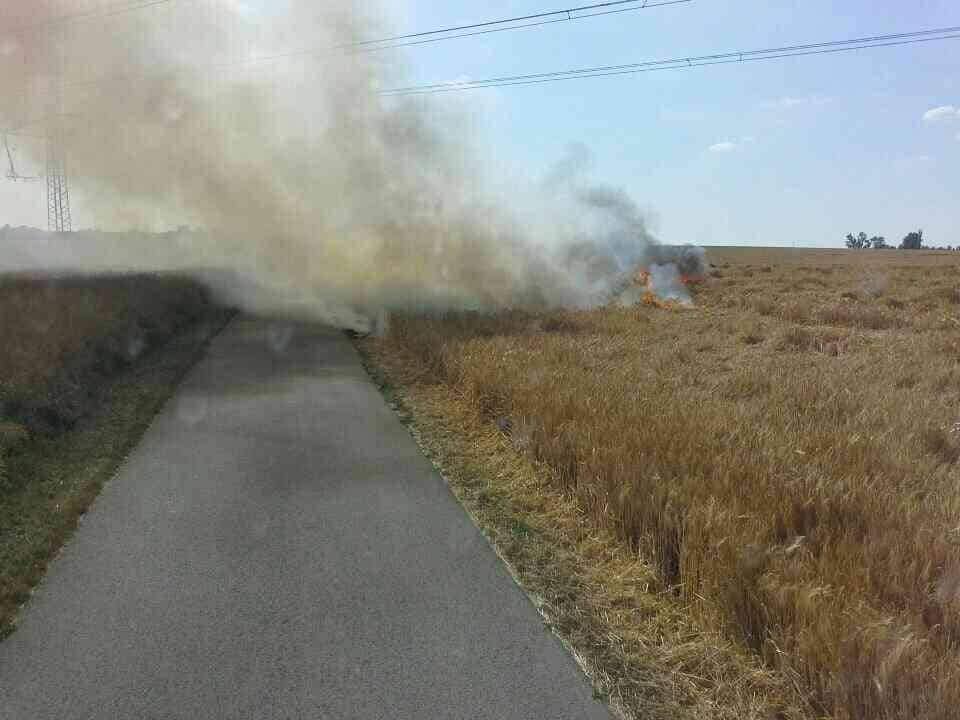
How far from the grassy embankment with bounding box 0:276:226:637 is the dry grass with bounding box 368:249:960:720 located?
3.68 m

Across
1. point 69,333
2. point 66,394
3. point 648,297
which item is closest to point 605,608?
point 66,394

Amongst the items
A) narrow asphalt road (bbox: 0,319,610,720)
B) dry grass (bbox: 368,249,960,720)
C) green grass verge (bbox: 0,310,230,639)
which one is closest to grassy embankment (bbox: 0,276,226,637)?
green grass verge (bbox: 0,310,230,639)

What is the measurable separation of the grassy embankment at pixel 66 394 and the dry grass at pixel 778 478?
3.68 m

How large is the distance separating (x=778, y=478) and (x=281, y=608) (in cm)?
355

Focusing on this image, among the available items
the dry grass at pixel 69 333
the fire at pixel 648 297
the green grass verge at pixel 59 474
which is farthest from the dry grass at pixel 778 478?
the fire at pixel 648 297

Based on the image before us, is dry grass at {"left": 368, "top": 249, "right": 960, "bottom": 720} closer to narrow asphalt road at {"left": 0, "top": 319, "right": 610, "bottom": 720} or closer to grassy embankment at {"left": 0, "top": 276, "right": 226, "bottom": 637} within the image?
narrow asphalt road at {"left": 0, "top": 319, "right": 610, "bottom": 720}

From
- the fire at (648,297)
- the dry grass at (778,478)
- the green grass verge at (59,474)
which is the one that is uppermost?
the fire at (648,297)

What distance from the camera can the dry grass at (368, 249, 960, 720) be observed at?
3389mm

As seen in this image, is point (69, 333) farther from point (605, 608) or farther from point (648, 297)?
point (648, 297)

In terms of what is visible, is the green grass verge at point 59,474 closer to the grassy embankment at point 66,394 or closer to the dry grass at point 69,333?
the grassy embankment at point 66,394

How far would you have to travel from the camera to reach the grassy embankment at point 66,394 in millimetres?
5312

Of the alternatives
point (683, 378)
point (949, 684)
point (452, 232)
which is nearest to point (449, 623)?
point (949, 684)

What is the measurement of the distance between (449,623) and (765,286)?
3119 centimetres

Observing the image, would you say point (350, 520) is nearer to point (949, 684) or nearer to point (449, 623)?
point (449, 623)
